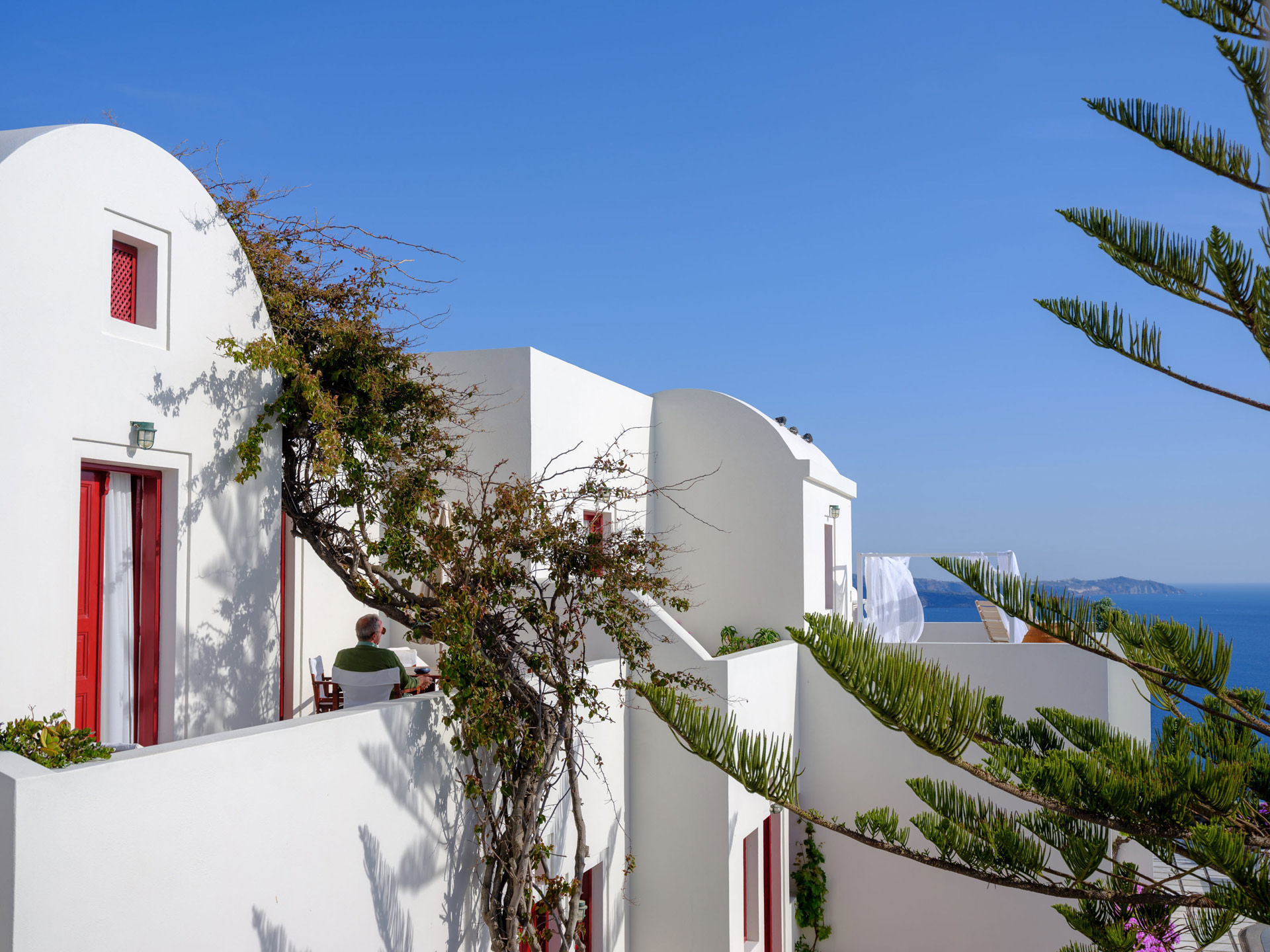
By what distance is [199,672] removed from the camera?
5973 mm

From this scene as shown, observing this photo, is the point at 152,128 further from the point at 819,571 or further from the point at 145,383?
the point at 819,571

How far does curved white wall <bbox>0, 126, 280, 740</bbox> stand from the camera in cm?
472

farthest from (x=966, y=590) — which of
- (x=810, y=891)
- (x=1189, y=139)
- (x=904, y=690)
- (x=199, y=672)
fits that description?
(x=810, y=891)

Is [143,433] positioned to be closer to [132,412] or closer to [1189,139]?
[132,412]

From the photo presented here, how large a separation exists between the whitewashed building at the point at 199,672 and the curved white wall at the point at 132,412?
0.01 meters

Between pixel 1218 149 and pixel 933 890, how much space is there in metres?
10.7

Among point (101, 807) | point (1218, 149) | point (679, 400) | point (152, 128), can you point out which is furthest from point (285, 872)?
point (679, 400)

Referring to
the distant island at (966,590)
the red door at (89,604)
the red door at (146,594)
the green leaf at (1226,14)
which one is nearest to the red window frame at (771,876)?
the distant island at (966,590)

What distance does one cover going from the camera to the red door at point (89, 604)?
5402mm

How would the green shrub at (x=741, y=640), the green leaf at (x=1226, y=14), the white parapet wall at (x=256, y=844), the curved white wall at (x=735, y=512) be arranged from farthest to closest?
1. the curved white wall at (x=735, y=512)
2. the green shrub at (x=741, y=640)
3. the white parapet wall at (x=256, y=844)
4. the green leaf at (x=1226, y=14)

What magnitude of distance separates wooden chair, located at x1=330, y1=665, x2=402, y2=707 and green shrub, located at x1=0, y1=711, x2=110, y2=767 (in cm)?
283

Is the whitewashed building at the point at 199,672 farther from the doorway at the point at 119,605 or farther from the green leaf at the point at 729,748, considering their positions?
the green leaf at the point at 729,748

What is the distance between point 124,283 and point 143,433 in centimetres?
93

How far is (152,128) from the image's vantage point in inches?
235
